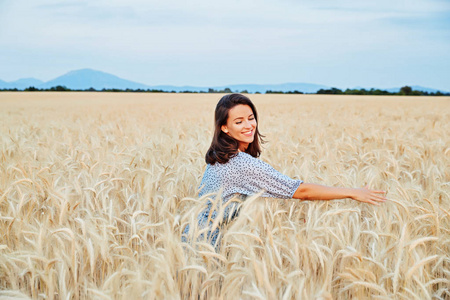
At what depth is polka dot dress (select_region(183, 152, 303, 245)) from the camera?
7.55 ft

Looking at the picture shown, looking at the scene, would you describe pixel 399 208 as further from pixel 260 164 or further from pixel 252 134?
pixel 252 134

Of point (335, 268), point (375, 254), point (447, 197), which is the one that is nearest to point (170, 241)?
point (335, 268)

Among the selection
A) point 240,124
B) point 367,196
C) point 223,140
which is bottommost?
point 367,196

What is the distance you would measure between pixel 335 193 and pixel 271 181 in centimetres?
38

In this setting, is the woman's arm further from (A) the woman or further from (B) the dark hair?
(B) the dark hair

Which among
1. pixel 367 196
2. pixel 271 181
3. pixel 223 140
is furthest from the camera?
pixel 223 140

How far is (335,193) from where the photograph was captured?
2238mm

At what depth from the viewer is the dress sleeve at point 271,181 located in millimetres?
2291

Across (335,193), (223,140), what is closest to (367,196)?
(335,193)

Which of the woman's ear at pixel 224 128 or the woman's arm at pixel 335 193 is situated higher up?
the woman's ear at pixel 224 128

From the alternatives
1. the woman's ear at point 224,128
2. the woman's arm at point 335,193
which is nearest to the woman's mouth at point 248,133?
the woman's ear at point 224,128

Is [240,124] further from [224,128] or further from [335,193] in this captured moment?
[335,193]

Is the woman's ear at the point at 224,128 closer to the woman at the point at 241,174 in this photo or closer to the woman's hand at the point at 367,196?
the woman at the point at 241,174

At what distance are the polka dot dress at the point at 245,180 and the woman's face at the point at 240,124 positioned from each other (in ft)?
0.48
